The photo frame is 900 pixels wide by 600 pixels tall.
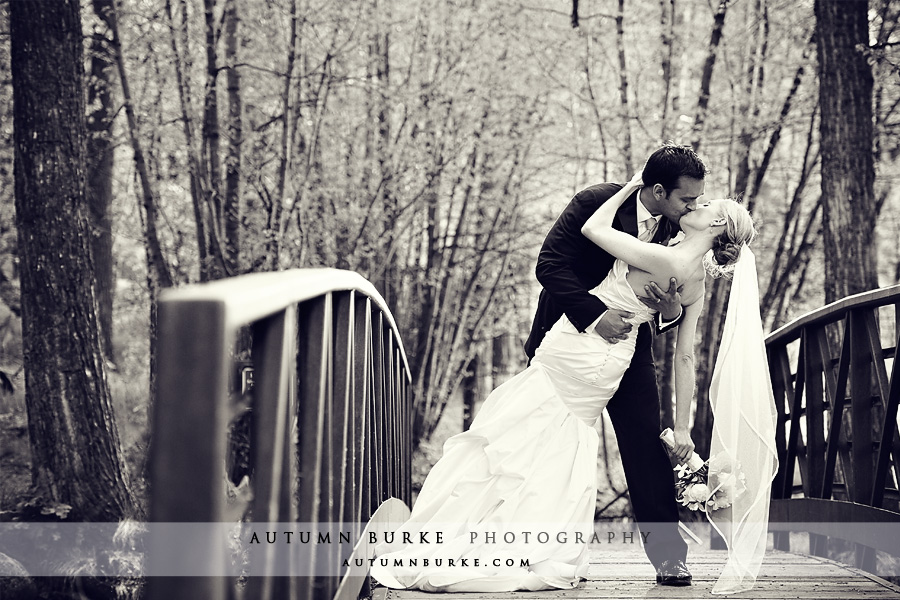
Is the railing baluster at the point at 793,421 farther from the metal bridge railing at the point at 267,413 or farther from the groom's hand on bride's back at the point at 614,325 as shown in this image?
the metal bridge railing at the point at 267,413

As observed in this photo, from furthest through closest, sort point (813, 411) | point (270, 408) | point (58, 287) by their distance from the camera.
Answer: point (58, 287) < point (813, 411) < point (270, 408)

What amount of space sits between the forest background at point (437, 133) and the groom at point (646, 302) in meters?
3.95

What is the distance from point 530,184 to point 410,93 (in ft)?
5.48

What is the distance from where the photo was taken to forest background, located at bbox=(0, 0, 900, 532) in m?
7.32

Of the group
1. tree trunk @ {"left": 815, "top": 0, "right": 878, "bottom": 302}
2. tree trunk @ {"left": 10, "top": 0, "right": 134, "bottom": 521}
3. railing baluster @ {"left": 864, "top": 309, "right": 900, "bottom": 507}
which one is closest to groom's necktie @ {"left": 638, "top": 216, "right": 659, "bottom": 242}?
railing baluster @ {"left": 864, "top": 309, "right": 900, "bottom": 507}

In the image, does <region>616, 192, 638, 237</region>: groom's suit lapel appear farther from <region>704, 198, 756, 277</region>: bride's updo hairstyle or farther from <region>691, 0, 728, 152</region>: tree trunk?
<region>691, 0, 728, 152</region>: tree trunk

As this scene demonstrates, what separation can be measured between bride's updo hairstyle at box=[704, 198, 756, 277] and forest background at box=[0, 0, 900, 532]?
3.92m

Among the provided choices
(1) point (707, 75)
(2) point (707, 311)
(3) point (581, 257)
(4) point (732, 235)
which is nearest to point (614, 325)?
(3) point (581, 257)

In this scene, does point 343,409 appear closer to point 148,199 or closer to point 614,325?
point 614,325

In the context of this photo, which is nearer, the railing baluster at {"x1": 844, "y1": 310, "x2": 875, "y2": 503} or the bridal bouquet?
the bridal bouquet

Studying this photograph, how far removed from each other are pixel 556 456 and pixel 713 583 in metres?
0.77

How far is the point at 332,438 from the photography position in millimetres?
2270

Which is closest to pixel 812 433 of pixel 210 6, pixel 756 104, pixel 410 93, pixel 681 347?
pixel 681 347

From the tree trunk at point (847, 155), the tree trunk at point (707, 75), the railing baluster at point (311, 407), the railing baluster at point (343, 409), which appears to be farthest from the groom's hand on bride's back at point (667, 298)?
the tree trunk at point (707, 75)
